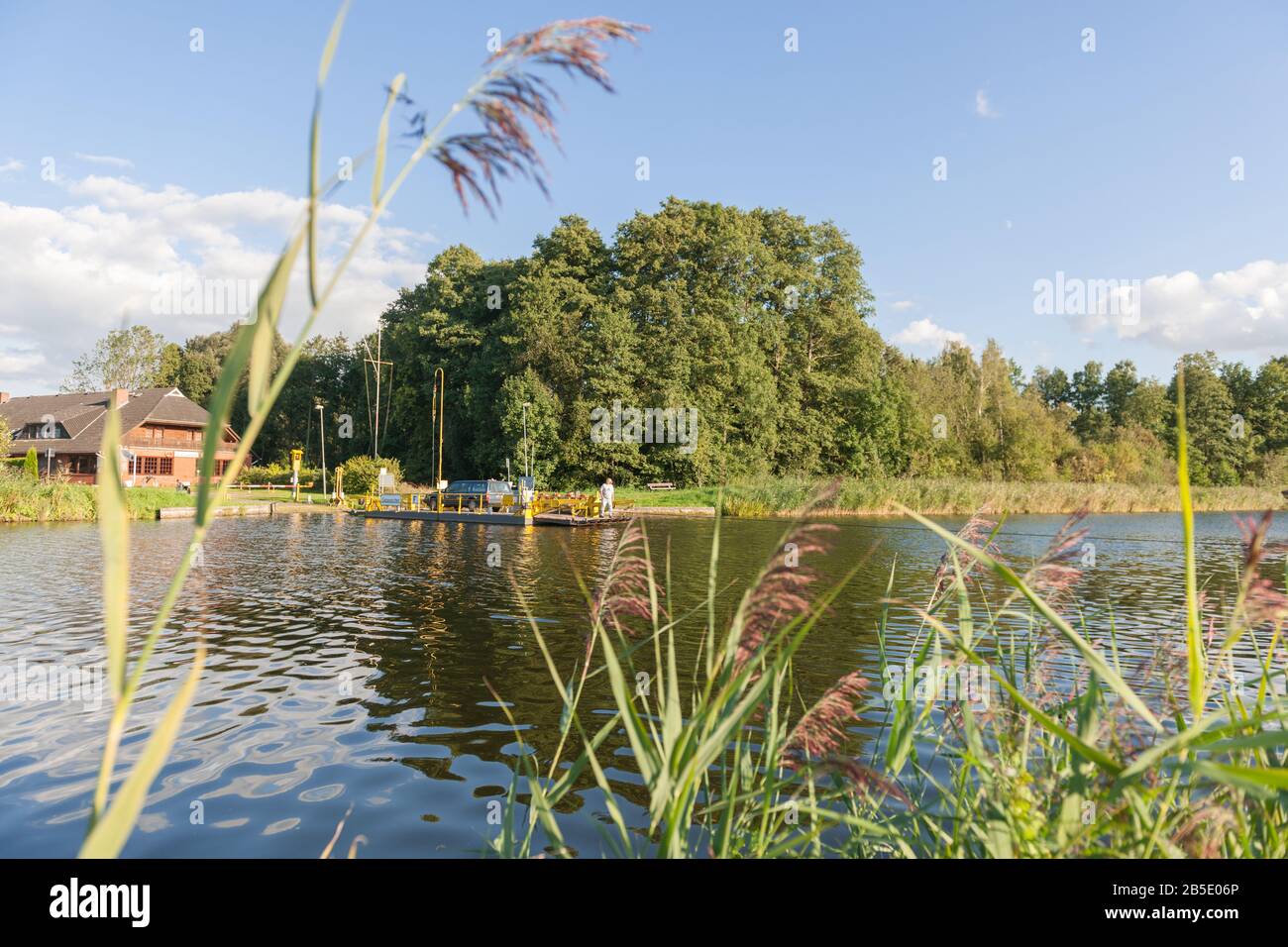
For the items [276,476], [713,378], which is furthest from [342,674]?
[276,476]

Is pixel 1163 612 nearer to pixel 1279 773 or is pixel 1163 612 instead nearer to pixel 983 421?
pixel 1279 773

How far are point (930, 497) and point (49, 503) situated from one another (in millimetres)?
36259

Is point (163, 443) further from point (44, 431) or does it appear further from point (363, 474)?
point (363, 474)

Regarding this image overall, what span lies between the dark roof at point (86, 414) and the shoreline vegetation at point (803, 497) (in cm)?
1257

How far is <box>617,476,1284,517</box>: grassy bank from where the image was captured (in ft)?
121

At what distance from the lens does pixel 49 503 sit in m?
27.8

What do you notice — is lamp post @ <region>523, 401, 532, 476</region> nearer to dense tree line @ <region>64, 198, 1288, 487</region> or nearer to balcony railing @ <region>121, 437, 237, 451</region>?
dense tree line @ <region>64, 198, 1288, 487</region>

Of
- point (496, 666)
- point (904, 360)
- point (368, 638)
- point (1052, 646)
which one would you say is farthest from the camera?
point (904, 360)

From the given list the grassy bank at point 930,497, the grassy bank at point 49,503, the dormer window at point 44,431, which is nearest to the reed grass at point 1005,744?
the grassy bank at point 49,503

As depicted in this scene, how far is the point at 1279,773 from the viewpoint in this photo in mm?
1241

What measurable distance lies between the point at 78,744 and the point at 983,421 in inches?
2221

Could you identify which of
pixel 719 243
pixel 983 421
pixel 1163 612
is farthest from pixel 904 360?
pixel 1163 612

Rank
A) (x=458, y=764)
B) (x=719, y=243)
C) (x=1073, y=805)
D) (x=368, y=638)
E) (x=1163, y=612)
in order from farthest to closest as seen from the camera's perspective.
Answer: (x=719, y=243)
(x=1163, y=612)
(x=368, y=638)
(x=458, y=764)
(x=1073, y=805)

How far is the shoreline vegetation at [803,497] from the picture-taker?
27.9 metres
